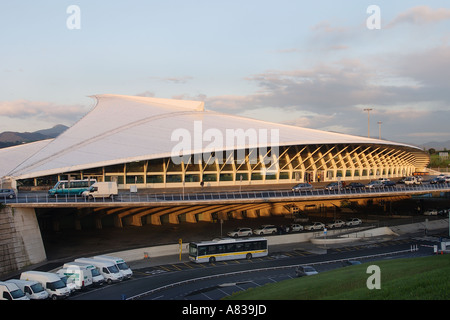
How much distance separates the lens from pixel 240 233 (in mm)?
42062

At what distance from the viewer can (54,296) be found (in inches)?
920

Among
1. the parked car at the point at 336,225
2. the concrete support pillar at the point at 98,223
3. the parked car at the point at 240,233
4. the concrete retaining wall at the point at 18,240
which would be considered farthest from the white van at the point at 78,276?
the parked car at the point at 336,225

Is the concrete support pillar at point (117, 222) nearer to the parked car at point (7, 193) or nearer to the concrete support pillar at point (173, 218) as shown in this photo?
the concrete support pillar at point (173, 218)

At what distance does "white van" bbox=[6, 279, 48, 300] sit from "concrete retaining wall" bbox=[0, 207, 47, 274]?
634 cm

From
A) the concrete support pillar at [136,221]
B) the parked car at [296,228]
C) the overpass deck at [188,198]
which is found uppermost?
the overpass deck at [188,198]

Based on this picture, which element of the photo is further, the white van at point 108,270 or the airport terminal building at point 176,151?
the airport terminal building at point 176,151

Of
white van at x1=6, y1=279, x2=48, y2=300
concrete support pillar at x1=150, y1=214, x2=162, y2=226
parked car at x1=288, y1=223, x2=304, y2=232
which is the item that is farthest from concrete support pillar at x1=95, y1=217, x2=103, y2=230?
white van at x1=6, y1=279, x2=48, y2=300

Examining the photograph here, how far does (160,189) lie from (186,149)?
262 inches

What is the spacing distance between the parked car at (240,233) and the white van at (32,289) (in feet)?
70.3

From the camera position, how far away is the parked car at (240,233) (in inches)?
1646

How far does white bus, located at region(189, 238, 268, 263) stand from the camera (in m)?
33.8

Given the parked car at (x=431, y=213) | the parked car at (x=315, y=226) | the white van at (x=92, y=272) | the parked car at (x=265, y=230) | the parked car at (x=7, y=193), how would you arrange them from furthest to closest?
the parked car at (x=431, y=213)
the parked car at (x=315, y=226)
the parked car at (x=265, y=230)
the parked car at (x=7, y=193)
the white van at (x=92, y=272)

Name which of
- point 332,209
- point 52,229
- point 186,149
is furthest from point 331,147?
point 52,229

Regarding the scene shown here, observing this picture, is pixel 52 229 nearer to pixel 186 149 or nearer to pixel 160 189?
pixel 160 189
